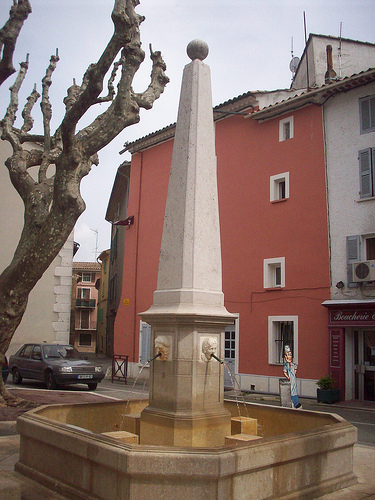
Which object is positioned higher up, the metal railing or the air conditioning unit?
the air conditioning unit

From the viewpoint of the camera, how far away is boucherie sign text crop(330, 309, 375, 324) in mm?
14531

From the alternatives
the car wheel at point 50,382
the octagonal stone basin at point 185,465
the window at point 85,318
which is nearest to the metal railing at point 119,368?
the car wheel at point 50,382

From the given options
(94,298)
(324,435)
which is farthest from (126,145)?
(94,298)

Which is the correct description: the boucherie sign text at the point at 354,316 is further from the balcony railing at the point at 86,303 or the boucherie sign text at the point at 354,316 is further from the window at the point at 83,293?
the window at the point at 83,293

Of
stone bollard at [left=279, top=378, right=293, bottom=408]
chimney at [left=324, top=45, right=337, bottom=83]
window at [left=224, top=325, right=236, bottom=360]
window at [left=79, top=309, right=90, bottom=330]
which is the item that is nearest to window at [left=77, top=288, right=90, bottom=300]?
window at [left=79, top=309, right=90, bottom=330]

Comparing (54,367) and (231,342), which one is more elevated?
(231,342)

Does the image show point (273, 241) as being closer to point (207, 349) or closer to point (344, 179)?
point (344, 179)

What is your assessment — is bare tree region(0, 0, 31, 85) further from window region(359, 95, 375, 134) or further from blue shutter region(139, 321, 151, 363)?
blue shutter region(139, 321, 151, 363)

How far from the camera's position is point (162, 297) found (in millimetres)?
6098

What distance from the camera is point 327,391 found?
1444cm

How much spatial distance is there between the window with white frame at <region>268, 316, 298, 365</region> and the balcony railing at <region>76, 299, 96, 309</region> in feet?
145

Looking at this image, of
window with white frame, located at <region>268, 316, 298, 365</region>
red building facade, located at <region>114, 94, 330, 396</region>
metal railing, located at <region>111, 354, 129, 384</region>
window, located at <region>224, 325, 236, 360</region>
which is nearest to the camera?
red building facade, located at <region>114, 94, 330, 396</region>

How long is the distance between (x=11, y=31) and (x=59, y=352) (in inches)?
432

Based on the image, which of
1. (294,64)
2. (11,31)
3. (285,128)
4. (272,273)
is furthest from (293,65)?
(11,31)
